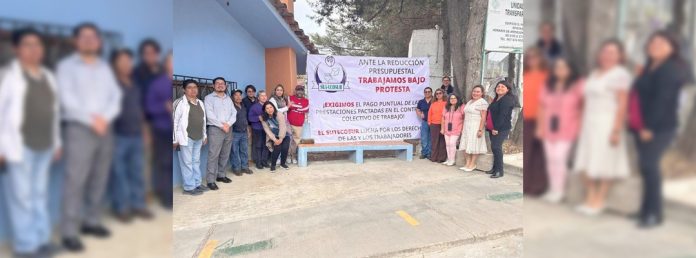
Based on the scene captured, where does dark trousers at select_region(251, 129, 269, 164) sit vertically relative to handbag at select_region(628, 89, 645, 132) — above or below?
below

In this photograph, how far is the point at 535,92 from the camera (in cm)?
75

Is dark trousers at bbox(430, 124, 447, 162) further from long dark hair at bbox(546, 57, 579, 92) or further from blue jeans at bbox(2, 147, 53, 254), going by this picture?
blue jeans at bbox(2, 147, 53, 254)

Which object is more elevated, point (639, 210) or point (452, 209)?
point (639, 210)

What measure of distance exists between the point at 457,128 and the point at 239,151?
3.30 m

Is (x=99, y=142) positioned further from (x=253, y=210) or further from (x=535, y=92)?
(x=253, y=210)

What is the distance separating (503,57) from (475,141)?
2375 millimetres

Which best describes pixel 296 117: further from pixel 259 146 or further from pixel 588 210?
pixel 588 210

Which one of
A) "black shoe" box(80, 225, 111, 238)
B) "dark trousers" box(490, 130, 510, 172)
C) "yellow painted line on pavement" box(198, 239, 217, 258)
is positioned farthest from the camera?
"dark trousers" box(490, 130, 510, 172)

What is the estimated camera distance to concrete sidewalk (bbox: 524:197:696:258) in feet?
2.41

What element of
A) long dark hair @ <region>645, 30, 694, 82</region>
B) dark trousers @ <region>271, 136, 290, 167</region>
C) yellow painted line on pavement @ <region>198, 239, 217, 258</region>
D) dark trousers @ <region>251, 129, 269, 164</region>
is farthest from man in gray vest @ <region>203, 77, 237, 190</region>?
long dark hair @ <region>645, 30, 694, 82</region>

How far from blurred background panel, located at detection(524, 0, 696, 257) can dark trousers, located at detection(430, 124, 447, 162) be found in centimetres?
601

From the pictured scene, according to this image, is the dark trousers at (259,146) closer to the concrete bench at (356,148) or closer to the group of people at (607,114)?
the concrete bench at (356,148)

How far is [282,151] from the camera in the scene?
616cm

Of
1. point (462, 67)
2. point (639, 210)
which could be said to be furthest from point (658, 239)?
→ point (462, 67)
